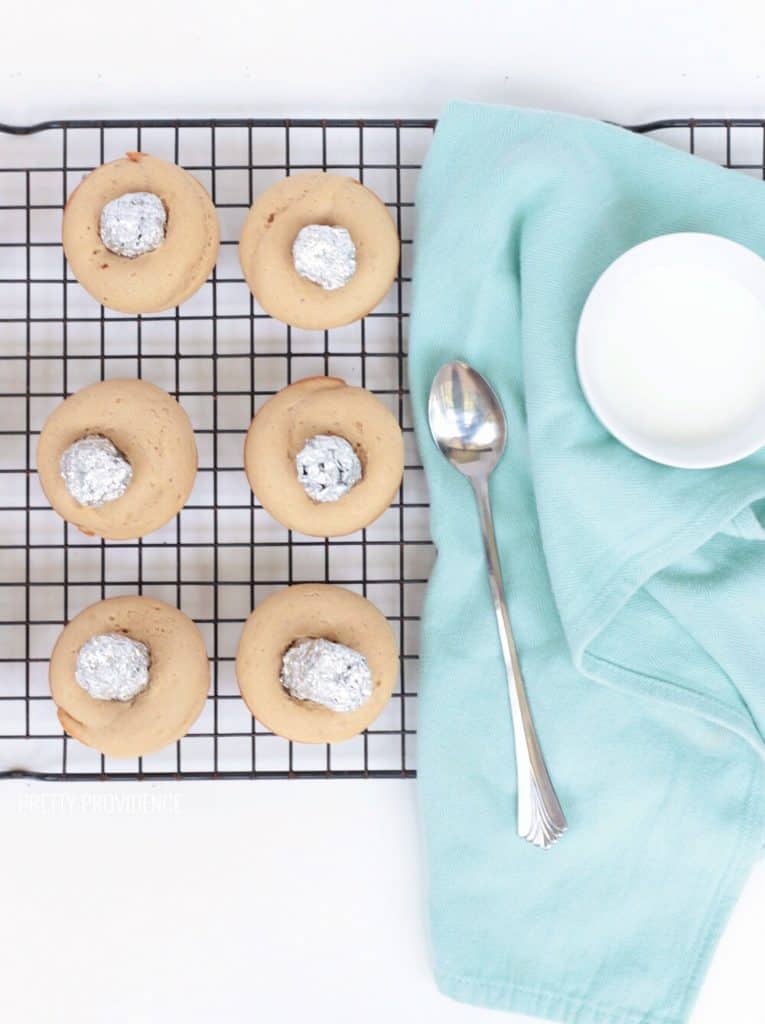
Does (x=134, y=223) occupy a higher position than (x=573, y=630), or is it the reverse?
(x=134, y=223)

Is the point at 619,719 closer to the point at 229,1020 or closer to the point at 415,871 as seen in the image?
the point at 415,871

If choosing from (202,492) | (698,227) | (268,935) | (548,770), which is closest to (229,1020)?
(268,935)

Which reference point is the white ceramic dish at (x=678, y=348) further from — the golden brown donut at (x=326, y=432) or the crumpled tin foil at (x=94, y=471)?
the crumpled tin foil at (x=94, y=471)

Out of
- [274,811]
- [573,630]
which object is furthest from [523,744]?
[274,811]

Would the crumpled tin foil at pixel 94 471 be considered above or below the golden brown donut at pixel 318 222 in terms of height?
below

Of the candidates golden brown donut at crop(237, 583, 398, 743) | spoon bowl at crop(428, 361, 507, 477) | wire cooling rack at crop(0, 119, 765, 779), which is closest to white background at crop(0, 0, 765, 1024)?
wire cooling rack at crop(0, 119, 765, 779)

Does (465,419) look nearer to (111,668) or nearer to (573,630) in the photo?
(573,630)

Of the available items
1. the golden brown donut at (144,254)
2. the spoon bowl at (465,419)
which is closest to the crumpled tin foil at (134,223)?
the golden brown donut at (144,254)
